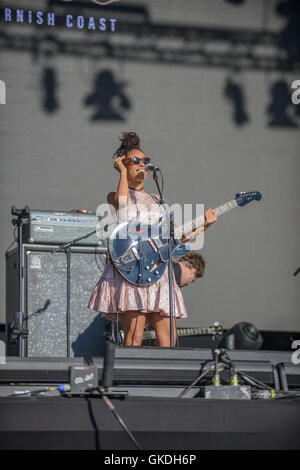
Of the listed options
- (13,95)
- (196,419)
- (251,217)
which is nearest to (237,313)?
(251,217)

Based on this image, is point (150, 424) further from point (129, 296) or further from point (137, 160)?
point (137, 160)

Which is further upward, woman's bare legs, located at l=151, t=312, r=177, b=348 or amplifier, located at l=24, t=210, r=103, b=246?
amplifier, located at l=24, t=210, r=103, b=246

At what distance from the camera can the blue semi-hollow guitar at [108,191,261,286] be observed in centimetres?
423

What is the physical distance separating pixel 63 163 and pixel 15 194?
0.52 m

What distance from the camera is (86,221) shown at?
17.6 feet

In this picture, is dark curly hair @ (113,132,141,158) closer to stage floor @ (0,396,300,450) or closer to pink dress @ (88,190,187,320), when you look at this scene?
pink dress @ (88,190,187,320)

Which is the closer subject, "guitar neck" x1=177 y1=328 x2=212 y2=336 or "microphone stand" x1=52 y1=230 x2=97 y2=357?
"microphone stand" x1=52 y1=230 x2=97 y2=357

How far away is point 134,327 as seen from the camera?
420 cm

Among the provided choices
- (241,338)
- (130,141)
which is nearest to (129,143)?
(130,141)

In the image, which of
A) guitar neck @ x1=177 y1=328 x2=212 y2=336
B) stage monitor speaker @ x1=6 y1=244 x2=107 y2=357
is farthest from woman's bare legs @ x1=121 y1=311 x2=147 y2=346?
guitar neck @ x1=177 y1=328 x2=212 y2=336

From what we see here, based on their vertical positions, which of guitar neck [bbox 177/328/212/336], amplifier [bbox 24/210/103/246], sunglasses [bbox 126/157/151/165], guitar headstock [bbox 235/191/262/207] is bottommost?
guitar neck [bbox 177/328/212/336]

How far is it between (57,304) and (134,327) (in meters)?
1.11

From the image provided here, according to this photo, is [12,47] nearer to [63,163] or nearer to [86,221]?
[63,163]

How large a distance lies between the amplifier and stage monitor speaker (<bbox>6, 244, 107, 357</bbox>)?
0.19ft
